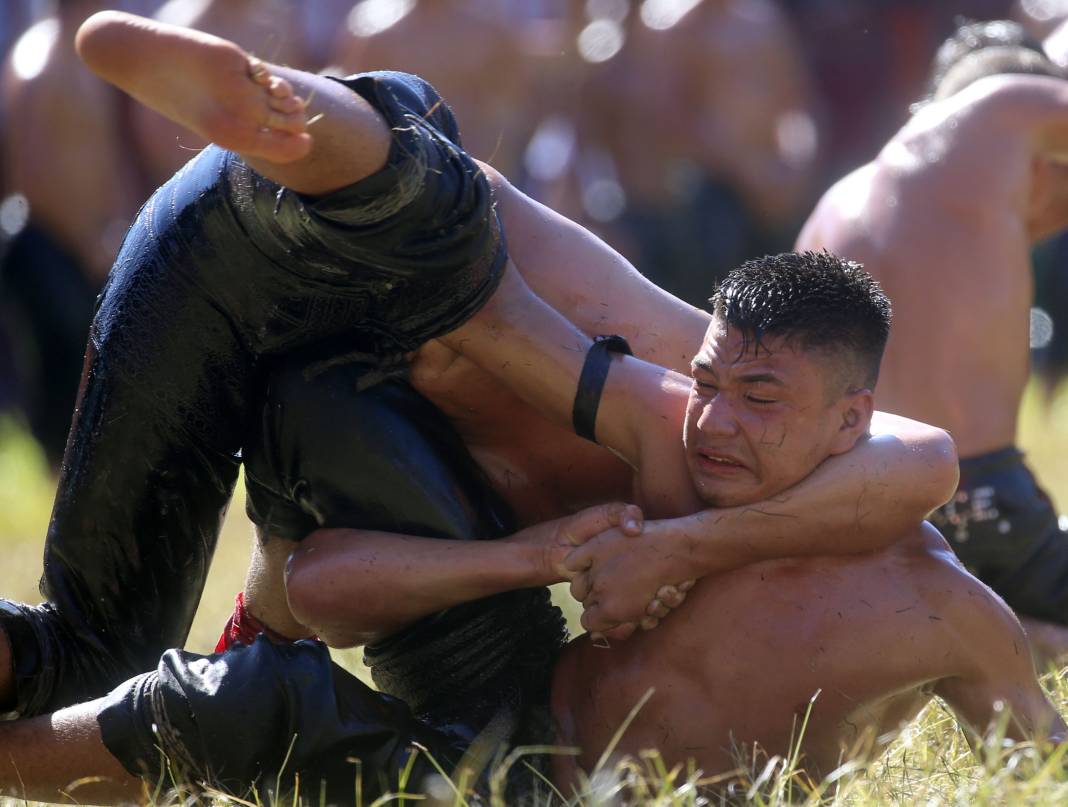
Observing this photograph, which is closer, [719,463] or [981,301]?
[719,463]

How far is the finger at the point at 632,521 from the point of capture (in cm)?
249

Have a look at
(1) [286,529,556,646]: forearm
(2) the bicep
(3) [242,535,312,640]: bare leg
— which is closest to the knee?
(1) [286,529,556,646]: forearm

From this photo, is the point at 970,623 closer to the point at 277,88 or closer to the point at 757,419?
the point at 757,419

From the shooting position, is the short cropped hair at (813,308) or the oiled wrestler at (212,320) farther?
the short cropped hair at (813,308)

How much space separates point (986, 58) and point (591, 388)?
6.57 feet

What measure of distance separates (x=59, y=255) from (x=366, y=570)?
492 cm

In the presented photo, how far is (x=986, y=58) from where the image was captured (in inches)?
164

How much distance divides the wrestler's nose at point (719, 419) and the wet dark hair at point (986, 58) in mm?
1887

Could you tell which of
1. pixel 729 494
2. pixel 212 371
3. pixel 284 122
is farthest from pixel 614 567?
pixel 284 122

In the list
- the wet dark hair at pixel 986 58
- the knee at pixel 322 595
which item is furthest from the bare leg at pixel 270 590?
the wet dark hair at pixel 986 58

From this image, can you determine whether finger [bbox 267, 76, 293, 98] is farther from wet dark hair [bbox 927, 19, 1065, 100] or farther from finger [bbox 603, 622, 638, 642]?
wet dark hair [bbox 927, 19, 1065, 100]

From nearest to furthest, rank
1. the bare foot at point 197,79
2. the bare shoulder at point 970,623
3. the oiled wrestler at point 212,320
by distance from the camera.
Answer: the bare foot at point 197,79, the oiled wrestler at point 212,320, the bare shoulder at point 970,623

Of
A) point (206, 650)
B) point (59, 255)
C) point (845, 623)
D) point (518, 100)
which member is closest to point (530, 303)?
point (845, 623)

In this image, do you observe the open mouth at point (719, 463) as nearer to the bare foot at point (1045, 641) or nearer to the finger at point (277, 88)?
the finger at point (277, 88)
